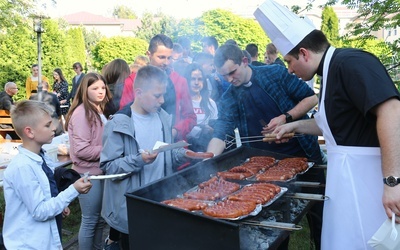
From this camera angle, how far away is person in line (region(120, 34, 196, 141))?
13.5 ft

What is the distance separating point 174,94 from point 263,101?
1070 millimetres

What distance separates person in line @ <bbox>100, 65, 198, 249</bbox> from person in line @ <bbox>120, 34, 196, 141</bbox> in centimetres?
95

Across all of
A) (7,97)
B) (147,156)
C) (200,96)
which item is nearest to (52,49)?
(7,97)

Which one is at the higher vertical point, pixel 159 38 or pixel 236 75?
pixel 159 38

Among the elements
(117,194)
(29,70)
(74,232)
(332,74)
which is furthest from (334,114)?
(29,70)

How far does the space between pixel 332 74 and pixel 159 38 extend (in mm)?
2443

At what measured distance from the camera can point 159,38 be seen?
4.14 m

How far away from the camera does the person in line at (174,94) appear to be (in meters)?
4.11

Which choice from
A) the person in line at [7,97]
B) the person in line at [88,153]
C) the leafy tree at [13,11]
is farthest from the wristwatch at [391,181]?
the leafy tree at [13,11]

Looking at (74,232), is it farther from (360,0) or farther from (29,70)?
(29,70)

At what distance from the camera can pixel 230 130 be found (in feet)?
12.9

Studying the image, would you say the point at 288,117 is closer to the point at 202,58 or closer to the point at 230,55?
the point at 230,55

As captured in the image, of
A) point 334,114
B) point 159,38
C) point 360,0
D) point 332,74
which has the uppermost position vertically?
point 360,0

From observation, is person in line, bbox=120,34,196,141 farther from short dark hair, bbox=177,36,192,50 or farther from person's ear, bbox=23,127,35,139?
short dark hair, bbox=177,36,192,50
